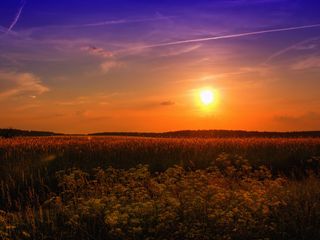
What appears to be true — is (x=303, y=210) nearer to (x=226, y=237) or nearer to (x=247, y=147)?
(x=226, y=237)

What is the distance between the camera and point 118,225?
362 inches

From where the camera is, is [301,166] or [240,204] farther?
[301,166]

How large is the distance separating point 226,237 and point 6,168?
11.5m

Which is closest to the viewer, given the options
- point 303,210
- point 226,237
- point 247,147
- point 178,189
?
point 226,237

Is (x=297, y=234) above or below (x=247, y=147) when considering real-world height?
below

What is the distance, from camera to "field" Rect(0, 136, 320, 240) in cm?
879

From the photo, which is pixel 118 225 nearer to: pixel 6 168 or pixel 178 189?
pixel 178 189

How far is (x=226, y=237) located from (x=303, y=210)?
2.61m

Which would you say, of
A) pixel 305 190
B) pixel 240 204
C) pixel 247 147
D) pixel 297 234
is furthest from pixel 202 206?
pixel 247 147

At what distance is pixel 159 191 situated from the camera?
9.26 m

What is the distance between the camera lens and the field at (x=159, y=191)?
8.79 metres

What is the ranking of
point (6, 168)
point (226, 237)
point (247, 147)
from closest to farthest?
point (226, 237), point (6, 168), point (247, 147)

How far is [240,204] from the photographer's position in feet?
29.4

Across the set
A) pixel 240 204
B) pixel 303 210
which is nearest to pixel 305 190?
pixel 303 210
